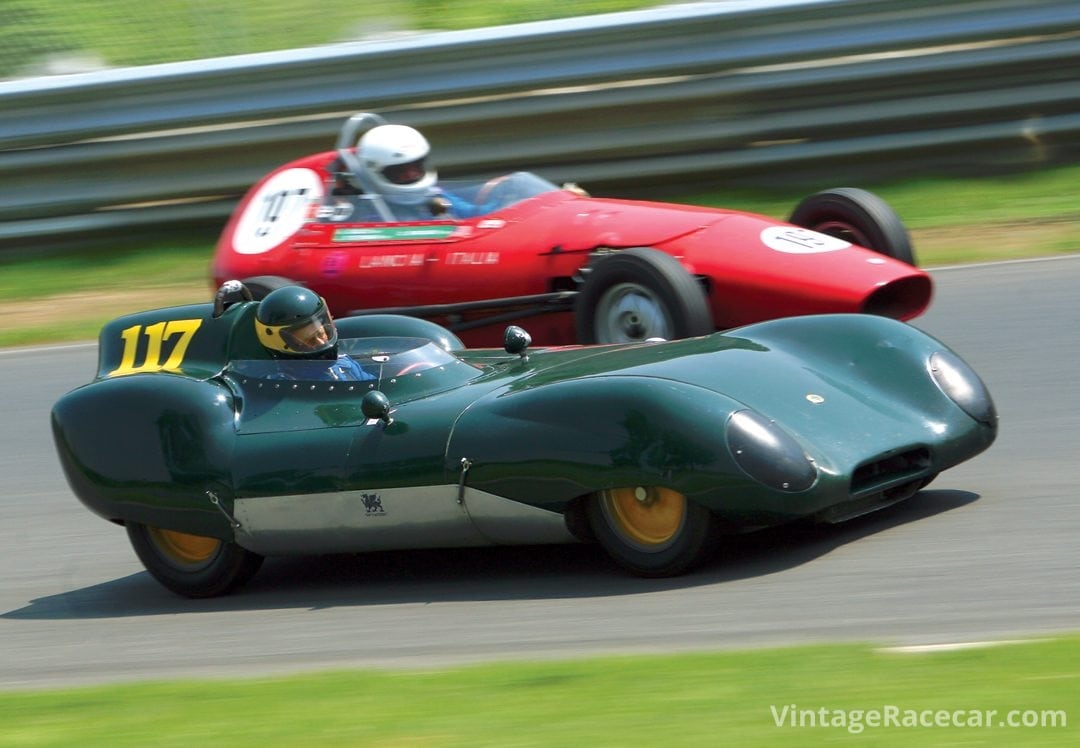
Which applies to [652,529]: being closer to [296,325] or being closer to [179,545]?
[296,325]

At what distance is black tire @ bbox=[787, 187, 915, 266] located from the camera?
8.54 meters

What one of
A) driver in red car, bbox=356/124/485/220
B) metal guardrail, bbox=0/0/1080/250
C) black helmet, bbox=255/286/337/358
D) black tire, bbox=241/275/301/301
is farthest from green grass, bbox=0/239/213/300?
black helmet, bbox=255/286/337/358

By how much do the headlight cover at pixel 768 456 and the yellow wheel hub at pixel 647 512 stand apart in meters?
0.26

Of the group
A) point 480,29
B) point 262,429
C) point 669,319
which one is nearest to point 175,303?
point 480,29

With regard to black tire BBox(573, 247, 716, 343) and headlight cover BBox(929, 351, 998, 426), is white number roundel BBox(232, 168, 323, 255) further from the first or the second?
headlight cover BBox(929, 351, 998, 426)

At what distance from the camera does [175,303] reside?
1148 centimetres

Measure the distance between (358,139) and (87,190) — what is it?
2964 millimetres

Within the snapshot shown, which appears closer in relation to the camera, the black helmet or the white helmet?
the black helmet

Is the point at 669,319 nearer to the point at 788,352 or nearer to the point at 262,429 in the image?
the point at 788,352

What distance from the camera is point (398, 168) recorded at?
9602 mm

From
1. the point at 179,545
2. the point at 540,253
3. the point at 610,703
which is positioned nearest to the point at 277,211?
the point at 540,253

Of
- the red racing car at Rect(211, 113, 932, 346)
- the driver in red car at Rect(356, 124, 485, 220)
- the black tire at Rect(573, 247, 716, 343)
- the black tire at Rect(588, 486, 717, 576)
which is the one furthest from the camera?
the driver in red car at Rect(356, 124, 485, 220)

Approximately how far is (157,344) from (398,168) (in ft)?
→ 9.92

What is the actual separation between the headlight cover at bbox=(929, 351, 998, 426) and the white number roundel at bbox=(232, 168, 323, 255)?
15.6 ft
